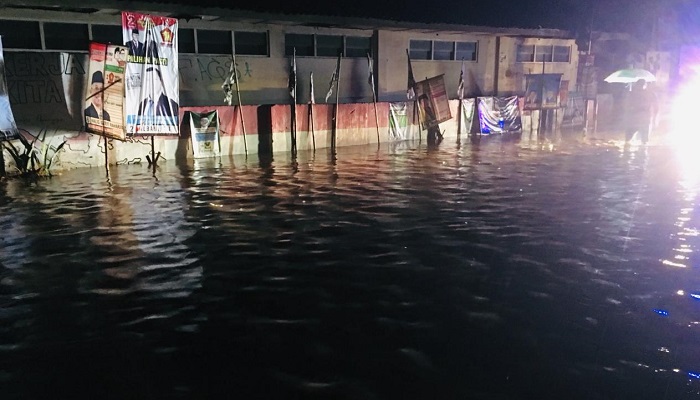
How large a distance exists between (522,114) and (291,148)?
13.2 meters

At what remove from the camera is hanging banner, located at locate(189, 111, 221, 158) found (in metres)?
17.9

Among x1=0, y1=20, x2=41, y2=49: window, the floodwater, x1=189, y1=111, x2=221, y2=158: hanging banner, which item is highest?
x1=0, y1=20, x2=41, y2=49: window

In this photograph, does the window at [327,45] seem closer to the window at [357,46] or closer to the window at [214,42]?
the window at [357,46]

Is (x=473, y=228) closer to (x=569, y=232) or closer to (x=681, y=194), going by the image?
(x=569, y=232)

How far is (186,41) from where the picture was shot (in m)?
Result: 18.4

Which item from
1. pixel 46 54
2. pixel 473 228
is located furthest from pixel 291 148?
pixel 473 228

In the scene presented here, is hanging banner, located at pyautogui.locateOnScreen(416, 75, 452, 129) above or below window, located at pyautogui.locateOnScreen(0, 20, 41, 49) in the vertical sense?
below

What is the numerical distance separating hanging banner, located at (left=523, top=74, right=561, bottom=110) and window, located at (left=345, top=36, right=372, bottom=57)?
9.41 m

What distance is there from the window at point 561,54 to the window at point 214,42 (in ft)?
61.3

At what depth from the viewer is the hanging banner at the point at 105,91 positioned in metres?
14.2

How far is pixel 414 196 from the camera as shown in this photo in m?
12.1

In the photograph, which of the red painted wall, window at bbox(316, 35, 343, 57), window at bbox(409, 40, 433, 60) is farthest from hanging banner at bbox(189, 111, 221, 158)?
window at bbox(409, 40, 433, 60)

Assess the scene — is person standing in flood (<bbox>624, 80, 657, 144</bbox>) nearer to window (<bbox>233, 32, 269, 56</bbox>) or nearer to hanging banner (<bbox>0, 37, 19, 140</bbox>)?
window (<bbox>233, 32, 269, 56</bbox>)

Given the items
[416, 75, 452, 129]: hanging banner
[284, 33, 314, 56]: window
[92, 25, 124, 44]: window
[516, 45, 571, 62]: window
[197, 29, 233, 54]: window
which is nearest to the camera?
[92, 25, 124, 44]: window
